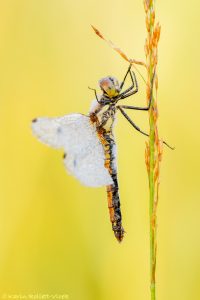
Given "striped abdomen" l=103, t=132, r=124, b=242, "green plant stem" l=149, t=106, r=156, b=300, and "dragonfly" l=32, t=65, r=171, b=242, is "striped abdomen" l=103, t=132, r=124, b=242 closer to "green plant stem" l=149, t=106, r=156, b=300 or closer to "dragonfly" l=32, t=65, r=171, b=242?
"dragonfly" l=32, t=65, r=171, b=242

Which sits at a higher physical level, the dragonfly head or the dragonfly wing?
the dragonfly head

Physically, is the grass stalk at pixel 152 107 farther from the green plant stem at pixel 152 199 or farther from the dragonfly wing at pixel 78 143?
the dragonfly wing at pixel 78 143

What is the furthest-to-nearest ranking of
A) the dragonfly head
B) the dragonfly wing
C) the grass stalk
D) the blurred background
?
the blurred background
the dragonfly head
the dragonfly wing
the grass stalk

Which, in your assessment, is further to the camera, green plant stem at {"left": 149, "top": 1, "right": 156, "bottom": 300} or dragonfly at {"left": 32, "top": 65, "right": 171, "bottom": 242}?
dragonfly at {"left": 32, "top": 65, "right": 171, "bottom": 242}

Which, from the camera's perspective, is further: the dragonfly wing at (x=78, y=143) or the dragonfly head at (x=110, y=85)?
the dragonfly head at (x=110, y=85)

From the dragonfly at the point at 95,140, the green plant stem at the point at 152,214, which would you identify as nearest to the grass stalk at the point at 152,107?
the green plant stem at the point at 152,214

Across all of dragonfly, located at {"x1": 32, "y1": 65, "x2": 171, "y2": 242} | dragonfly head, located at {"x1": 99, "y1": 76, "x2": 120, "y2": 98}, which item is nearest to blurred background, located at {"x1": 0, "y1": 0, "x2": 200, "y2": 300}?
dragonfly, located at {"x1": 32, "y1": 65, "x2": 171, "y2": 242}

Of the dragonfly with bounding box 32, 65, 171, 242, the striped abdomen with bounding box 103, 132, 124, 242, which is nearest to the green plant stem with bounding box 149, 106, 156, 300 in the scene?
the dragonfly with bounding box 32, 65, 171, 242

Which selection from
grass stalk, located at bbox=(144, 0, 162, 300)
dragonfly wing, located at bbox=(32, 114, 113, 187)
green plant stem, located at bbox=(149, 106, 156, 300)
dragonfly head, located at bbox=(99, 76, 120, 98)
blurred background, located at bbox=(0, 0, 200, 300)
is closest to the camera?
green plant stem, located at bbox=(149, 106, 156, 300)

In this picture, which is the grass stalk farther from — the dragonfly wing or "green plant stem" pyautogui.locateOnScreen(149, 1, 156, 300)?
the dragonfly wing
